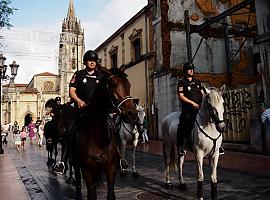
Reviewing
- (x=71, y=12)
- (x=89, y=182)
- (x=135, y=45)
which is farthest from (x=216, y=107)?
(x=71, y=12)

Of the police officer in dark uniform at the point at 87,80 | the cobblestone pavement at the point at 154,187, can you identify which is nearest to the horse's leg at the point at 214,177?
the cobblestone pavement at the point at 154,187

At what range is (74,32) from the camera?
89375mm

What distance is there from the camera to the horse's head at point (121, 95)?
345 centimetres

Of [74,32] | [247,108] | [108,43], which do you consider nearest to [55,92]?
[74,32]

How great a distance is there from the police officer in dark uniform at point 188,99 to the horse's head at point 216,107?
0.65 meters

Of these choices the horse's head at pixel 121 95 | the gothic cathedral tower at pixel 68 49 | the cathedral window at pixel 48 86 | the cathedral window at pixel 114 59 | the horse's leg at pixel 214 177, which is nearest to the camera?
the horse's head at pixel 121 95

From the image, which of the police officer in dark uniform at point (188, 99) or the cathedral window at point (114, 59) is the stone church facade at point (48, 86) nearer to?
the cathedral window at point (114, 59)

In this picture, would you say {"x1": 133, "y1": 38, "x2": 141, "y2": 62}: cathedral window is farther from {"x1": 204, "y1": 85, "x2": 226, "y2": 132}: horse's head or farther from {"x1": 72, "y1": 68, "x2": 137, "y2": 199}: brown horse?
{"x1": 72, "y1": 68, "x2": 137, "y2": 199}: brown horse

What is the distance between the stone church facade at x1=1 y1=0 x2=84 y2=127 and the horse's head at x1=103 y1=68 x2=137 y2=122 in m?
69.8

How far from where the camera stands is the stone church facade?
261 feet

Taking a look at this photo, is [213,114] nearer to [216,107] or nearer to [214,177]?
[216,107]

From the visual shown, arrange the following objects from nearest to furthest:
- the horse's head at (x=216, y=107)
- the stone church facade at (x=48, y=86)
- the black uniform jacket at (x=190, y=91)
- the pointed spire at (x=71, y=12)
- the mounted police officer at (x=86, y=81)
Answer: the mounted police officer at (x=86, y=81) < the horse's head at (x=216, y=107) < the black uniform jacket at (x=190, y=91) < the stone church facade at (x=48, y=86) < the pointed spire at (x=71, y=12)

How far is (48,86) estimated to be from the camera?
95750 millimetres

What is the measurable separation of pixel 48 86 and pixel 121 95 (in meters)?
96.5
